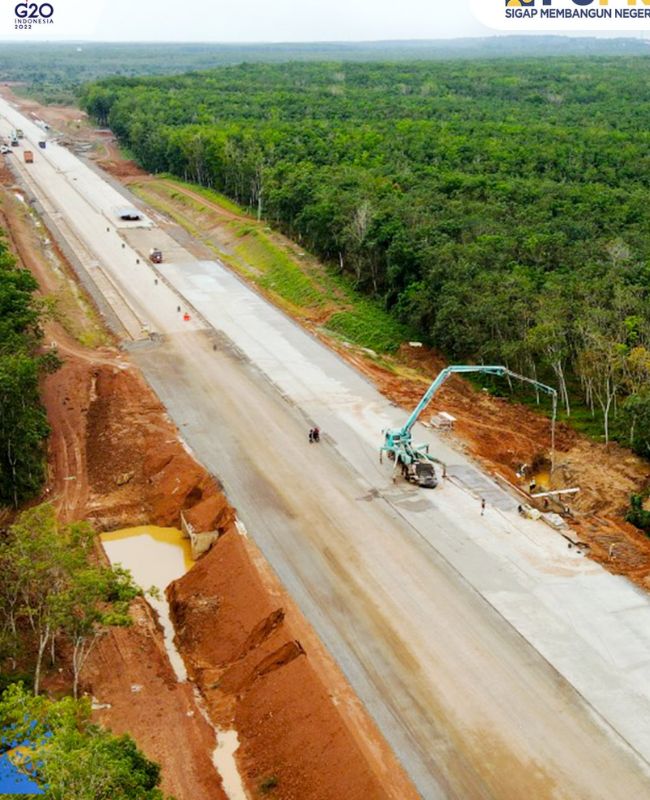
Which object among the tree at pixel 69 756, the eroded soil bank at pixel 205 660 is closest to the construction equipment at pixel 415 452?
the eroded soil bank at pixel 205 660

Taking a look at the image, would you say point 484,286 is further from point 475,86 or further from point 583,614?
point 475,86

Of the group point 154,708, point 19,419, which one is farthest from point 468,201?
point 154,708

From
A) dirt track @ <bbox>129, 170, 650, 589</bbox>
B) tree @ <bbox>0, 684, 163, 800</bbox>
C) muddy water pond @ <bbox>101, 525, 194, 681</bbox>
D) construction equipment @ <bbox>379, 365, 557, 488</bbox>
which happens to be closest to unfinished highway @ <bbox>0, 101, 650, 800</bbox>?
construction equipment @ <bbox>379, 365, 557, 488</bbox>

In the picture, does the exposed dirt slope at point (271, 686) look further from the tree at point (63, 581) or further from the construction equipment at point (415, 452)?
the construction equipment at point (415, 452)

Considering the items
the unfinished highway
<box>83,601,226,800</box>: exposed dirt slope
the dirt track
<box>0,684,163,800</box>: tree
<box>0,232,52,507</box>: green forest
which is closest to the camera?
<box>0,684,163,800</box>: tree

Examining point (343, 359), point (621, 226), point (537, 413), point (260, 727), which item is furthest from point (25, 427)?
point (621, 226)

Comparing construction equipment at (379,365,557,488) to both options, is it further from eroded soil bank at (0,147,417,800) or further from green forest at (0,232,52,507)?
green forest at (0,232,52,507)
